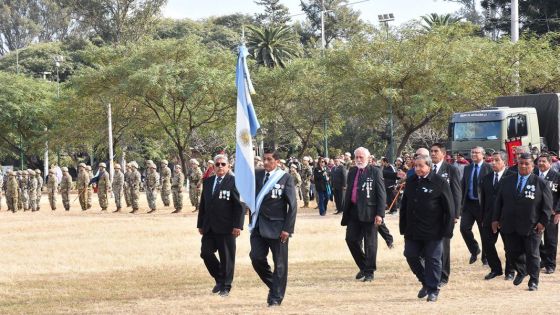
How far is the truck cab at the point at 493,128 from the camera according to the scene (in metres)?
29.1

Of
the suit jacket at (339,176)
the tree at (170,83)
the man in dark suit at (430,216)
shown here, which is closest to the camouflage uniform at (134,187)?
the suit jacket at (339,176)

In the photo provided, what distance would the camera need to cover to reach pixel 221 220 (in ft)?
39.5

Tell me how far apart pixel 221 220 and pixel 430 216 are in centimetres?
265

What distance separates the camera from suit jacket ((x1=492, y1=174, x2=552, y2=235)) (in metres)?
12.0

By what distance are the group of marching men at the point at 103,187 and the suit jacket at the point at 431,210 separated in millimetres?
19532

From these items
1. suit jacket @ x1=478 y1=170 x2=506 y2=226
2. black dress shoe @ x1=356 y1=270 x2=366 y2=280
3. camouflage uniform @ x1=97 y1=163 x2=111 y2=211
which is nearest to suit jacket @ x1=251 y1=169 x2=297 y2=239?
black dress shoe @ x1=356 y1=270 x2=366 y2=280

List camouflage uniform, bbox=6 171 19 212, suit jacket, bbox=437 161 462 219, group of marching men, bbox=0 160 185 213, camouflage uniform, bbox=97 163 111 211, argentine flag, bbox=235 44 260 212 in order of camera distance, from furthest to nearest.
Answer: camouflage uniform, bbox=6 171 19 212 → camouflage uniform, bbox=97 163 111 211 → group of marching men, bbox=0 160 185 213 → suit jacket, bbox=437 161 462 219 → argentine flag, bbox=235 44 260 212

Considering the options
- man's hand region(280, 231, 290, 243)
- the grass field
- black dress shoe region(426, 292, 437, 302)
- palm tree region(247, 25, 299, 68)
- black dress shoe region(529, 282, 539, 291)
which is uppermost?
palm tree region(247, 25, 299, 68)

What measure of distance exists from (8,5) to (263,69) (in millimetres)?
57488

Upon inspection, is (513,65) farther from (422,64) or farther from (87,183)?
(87,183)

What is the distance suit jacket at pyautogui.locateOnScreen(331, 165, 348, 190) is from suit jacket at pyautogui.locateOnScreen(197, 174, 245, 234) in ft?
51.0

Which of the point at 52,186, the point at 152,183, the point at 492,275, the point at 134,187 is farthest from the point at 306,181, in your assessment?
the point at 492,275

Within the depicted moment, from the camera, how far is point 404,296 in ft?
38.2

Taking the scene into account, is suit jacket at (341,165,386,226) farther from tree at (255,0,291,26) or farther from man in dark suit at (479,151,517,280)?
tree at (255,0,291,26)
